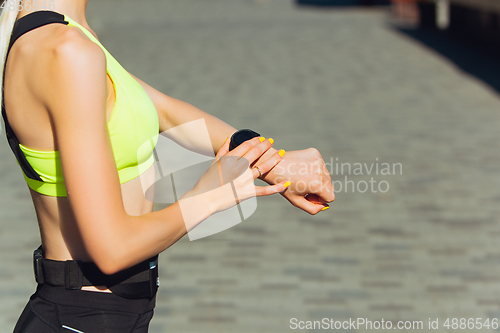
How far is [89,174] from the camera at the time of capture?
1.21m

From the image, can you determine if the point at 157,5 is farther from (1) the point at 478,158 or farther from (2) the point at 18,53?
(2) the point at 18,53

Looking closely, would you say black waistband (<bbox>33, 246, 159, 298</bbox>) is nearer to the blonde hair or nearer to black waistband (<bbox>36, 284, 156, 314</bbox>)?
black waistband (<bbox>36, 284, 156, 314</bbox>)

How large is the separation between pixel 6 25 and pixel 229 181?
0.64 m

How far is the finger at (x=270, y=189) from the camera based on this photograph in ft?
4.85

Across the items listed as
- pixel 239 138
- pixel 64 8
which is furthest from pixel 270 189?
pixel 64 8

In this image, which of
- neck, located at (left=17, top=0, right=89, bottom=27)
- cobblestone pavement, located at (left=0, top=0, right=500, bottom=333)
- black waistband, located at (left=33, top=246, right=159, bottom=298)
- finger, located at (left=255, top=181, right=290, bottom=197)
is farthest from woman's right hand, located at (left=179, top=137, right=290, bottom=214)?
cobblestone pavement, located at (left=0, top=0, right=500, bottom=333)

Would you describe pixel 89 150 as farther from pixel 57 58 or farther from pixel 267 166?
pixel 267 166

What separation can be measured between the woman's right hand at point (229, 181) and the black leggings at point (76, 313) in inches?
14.2

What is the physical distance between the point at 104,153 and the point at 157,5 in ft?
95.3

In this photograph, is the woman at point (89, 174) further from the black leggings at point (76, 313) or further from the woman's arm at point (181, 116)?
the woman's arm at point (181, 116)

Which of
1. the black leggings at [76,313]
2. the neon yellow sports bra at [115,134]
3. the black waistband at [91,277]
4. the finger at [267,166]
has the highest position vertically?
the neon yellow sports bra at [115,134]

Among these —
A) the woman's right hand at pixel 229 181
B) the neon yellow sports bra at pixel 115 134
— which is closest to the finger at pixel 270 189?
the woman's right hand at pixel 229 181

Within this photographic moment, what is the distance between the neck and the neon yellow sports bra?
0.15ft

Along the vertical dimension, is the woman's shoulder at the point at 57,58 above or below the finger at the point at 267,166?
above
